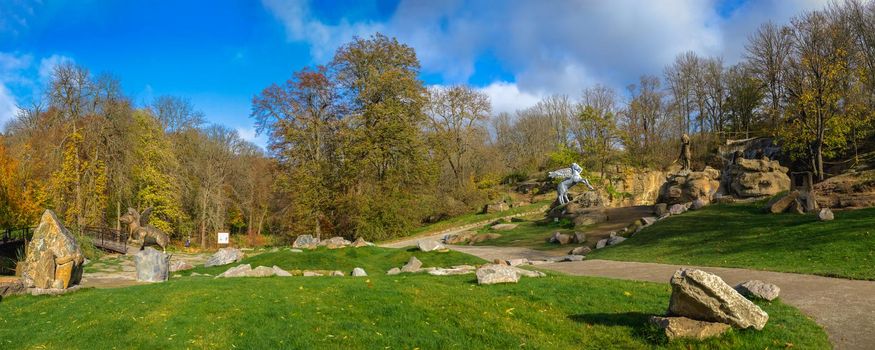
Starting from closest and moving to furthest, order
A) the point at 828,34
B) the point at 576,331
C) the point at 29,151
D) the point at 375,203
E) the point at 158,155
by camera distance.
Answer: the point at 576,331 < the point at 828,34 < the point at 29,151 < the point at 375,203 < the point at 158,155

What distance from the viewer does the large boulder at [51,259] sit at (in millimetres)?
14555

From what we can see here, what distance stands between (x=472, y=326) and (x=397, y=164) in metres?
33.6

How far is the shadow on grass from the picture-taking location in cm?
746

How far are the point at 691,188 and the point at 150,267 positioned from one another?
90.1ft

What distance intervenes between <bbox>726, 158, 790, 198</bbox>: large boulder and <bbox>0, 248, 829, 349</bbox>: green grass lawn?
18.8 meters

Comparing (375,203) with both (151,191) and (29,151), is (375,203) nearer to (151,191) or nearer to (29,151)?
(151,191)

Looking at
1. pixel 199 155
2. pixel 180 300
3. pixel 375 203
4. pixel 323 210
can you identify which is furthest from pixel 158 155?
pixel 180 300

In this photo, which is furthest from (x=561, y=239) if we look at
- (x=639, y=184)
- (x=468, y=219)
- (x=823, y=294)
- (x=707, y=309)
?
(x=639, y=184)

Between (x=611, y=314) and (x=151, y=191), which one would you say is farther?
(x=151, y=191)

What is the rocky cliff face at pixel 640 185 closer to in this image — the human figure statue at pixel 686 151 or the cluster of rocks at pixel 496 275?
the human figure statue at pixel 686 151

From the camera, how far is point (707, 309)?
24.0 feet

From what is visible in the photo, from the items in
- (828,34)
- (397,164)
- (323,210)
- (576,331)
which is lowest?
(576,331)

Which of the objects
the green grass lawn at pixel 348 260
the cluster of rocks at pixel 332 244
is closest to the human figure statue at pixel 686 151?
the cluster of rocks at pixel 332 244

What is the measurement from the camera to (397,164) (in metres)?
41.7
